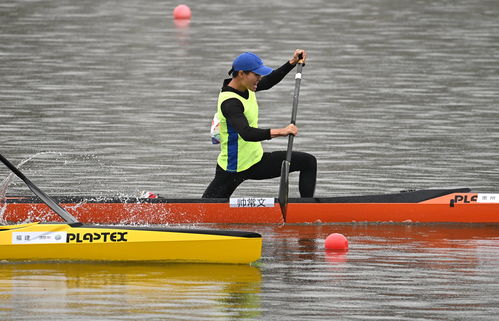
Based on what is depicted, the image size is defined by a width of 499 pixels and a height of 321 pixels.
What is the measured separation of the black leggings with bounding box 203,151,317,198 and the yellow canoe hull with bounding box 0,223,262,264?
8.68ft

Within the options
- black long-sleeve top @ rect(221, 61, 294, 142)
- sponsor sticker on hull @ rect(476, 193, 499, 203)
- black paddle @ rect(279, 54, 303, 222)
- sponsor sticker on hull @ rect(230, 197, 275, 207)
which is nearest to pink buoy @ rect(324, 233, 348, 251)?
black long-sleeve top @ rect(221, 61, 294, 142)

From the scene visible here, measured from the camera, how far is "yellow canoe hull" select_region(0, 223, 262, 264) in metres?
12.0

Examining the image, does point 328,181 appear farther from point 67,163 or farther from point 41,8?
point 41,8

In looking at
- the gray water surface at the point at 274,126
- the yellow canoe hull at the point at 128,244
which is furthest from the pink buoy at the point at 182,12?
the yellow canoe hull at the point at 128,244

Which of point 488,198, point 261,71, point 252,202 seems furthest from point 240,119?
point 488,198

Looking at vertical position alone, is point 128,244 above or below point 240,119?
below

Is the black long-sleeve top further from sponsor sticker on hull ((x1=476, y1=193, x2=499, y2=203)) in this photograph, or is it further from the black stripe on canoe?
sponsor sticker on hull ((x1=476, y1=193, x2=499, y2=203))

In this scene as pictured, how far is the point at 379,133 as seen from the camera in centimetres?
2162

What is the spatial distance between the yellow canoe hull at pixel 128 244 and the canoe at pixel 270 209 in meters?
2.48

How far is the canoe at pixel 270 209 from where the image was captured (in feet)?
48.4

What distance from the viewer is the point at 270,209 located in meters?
14.9

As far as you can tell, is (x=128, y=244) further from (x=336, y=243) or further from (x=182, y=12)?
(x=182, y=12)

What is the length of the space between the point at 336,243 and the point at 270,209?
76.9 inches

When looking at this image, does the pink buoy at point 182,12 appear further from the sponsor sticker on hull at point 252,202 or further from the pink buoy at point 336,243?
the pink buoy at point 336,243
